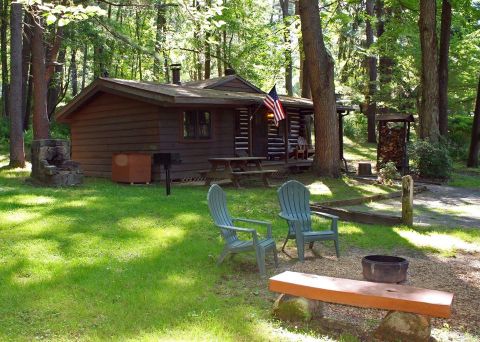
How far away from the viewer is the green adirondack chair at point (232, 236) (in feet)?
19.3

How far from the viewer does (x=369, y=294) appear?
13.5 ft

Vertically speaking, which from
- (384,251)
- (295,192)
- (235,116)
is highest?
(235,116)

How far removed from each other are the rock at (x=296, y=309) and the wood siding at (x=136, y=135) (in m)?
11.3

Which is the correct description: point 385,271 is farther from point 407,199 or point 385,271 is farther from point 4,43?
point 4,43

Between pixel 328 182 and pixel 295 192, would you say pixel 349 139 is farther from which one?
pixel 295 192

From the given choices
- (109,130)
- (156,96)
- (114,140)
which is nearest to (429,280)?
(156,96)

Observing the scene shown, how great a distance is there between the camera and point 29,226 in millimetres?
8148

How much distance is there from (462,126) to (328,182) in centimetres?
1601

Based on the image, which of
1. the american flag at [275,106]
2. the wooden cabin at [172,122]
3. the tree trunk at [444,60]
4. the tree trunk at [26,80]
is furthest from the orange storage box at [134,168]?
the tree trunk at [26,80]

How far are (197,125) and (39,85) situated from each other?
19.0ft

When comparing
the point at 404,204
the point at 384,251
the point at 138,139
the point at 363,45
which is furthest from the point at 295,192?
the point at 363,45

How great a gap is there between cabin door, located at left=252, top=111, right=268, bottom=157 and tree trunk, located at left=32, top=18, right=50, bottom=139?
7534 millimetres

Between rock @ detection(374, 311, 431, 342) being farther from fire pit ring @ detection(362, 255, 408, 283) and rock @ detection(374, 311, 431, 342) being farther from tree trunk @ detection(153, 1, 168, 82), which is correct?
tree trunk @ detection(153, 1, 168, 82)

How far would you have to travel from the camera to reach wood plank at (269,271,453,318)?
388cm
